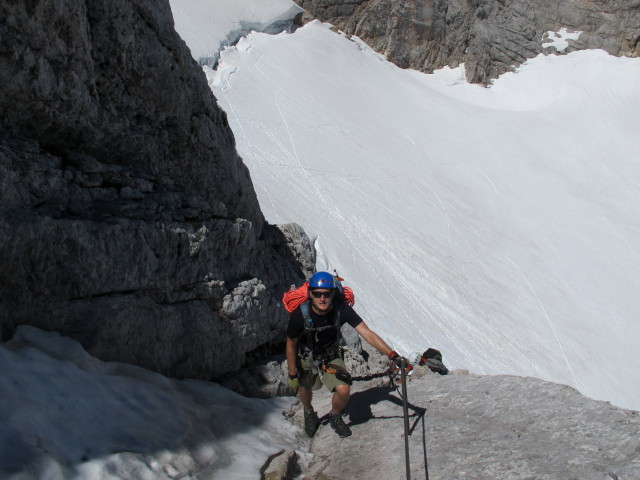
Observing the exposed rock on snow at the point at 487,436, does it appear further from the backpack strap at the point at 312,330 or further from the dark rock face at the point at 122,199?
the dark rock face at the point at 122,199

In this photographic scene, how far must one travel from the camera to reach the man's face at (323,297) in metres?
5.58

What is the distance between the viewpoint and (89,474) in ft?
13.9

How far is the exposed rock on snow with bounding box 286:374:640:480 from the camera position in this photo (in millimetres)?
4871

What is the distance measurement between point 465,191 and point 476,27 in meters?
20.4

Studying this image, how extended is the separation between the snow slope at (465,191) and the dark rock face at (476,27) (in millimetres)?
1372

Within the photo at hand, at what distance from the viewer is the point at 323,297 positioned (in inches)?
220

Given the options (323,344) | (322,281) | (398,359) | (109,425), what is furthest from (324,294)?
(109,425)

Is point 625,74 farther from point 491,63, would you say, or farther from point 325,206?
point 325,206

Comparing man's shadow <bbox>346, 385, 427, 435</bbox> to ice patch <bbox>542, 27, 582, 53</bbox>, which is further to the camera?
ice patch <bbox>542, 27, 582, 53</bbox>

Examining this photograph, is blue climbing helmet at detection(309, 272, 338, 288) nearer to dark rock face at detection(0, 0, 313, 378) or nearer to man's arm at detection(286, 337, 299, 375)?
man's arm at detection(286, 337, 299, 375)

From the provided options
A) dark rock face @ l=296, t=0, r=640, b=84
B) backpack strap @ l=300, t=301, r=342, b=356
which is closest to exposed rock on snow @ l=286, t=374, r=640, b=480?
backpack strap @ l=300, t=301, r=342, b=356

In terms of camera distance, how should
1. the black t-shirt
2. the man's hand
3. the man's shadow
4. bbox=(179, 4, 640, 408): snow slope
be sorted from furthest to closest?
bbox=(179, 4, 640, 408): snow slope
the man's shadow
the black t-shirt
the man's hand

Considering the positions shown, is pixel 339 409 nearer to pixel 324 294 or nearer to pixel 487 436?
pixel 324 294

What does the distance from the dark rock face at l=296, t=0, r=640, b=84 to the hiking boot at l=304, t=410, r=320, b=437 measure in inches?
1388
